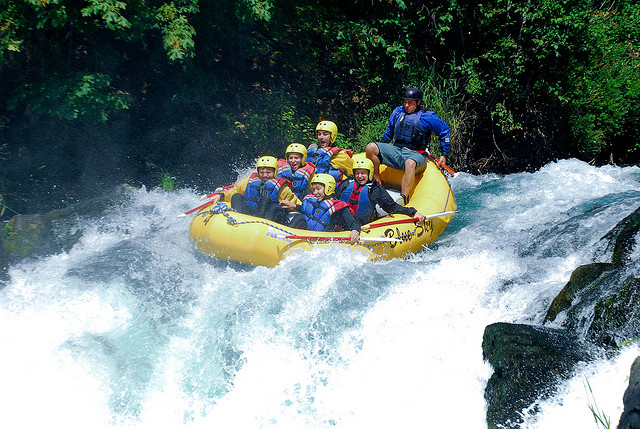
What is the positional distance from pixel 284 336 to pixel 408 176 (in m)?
2.47

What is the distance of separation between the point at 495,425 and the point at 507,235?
2.88 meters

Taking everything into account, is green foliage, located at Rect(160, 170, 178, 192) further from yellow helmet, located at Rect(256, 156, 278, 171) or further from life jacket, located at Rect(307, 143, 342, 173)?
yellow helmet, located at Rect(256, 156, 278, 171)

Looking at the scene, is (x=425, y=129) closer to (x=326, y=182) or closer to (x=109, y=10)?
(x=326, y=182)

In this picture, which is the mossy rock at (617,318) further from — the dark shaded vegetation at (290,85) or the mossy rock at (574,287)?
the dark shaded vegetation at (290,85)

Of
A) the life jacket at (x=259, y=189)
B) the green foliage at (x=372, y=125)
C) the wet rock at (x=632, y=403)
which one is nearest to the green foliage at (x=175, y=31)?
the life jacket at (x=259, y=189)

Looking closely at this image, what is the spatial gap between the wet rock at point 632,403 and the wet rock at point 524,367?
467mm

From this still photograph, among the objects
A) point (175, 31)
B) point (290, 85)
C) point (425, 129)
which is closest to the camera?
Result: point (425, 129)

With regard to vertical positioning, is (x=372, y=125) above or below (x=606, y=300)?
below

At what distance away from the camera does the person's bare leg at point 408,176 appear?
6.00 meters

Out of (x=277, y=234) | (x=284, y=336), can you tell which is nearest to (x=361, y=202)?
(x=277, y=234)

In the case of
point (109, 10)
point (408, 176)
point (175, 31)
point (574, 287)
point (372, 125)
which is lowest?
point (372, 125)

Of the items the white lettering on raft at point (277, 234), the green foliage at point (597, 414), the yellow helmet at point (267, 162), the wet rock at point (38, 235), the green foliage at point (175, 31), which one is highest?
the green foliage at point (175, 31)

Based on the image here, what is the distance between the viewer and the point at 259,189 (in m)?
5.25

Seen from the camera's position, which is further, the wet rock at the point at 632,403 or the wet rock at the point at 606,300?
the wet rock at the point at 606,300
